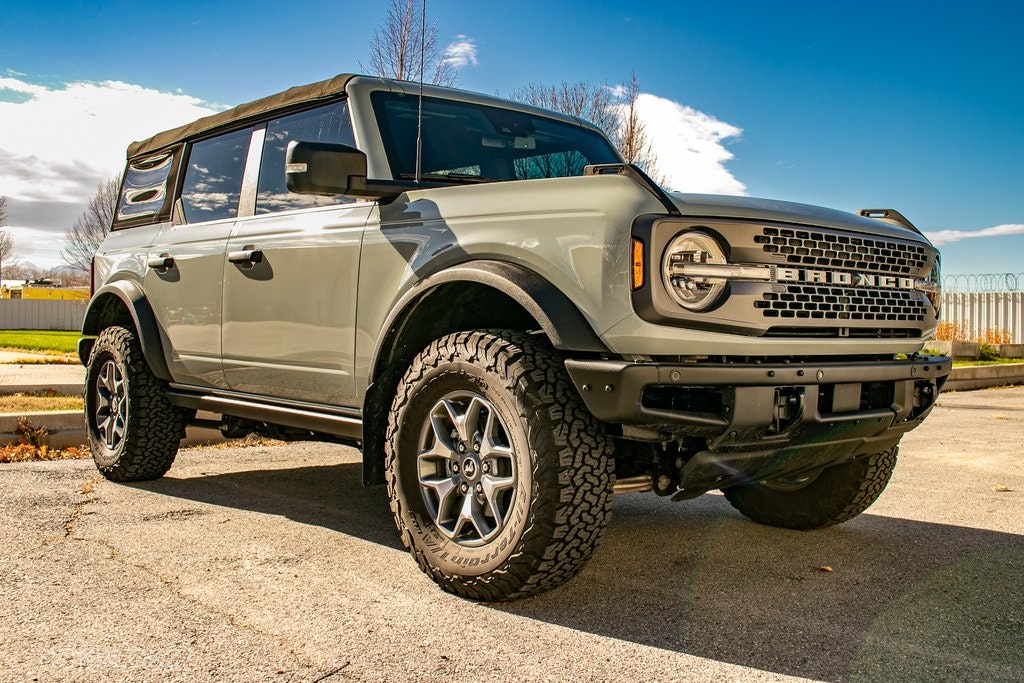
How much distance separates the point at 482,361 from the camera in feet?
10.9

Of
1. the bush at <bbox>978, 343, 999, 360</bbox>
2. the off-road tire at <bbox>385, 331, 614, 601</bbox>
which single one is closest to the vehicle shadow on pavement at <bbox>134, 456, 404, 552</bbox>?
the off-road tire at <bbox>385, 331, 614, 601</bbox>

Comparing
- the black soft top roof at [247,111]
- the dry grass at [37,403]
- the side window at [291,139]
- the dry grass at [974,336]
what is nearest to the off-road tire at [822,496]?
the side window at [291,139]

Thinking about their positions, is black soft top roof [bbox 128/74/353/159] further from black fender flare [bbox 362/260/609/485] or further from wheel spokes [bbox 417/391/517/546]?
wheel spokes [bbox 417/391/517/546]

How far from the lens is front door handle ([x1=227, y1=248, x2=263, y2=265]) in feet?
14.8

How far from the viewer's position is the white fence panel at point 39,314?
43.6 m

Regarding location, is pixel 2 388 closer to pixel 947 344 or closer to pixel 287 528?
pixel 287 528

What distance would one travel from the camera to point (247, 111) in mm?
5074

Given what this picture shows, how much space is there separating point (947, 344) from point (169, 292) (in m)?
14.2

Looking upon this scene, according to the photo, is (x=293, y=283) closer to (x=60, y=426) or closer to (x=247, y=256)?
(x=247, y=256)

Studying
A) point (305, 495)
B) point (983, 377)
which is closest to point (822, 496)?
point (305, 495)

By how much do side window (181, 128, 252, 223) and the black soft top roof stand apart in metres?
0.08

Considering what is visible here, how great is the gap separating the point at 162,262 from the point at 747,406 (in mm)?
3657

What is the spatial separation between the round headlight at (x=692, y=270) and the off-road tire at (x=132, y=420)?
11.7 feet

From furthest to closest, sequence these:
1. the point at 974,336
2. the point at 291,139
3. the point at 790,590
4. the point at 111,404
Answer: the point at 974,336
the point at 111,404
the point at 291,139
the point at 790,590
